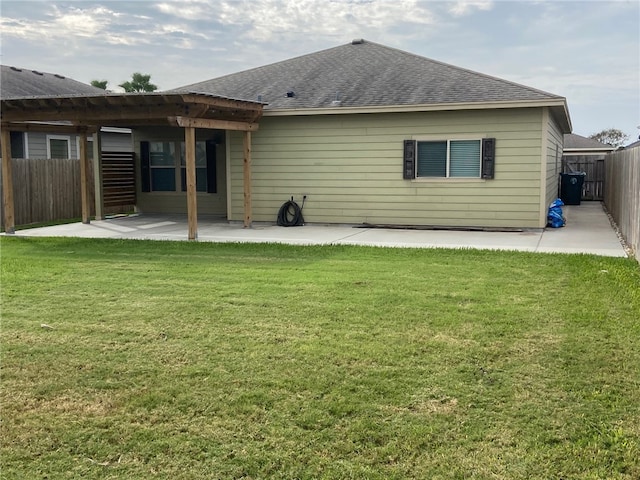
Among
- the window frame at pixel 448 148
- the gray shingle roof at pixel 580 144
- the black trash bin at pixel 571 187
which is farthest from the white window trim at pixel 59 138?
the gray shingle roof at pixel 580 144

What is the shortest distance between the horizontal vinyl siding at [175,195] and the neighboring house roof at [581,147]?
19532 mm

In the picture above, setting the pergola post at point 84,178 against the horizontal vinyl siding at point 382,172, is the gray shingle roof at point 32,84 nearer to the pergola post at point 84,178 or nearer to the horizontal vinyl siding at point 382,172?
the pergola post at point 84,178

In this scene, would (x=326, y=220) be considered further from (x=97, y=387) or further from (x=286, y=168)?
(x=97, y=387)

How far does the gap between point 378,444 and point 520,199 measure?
9664mm

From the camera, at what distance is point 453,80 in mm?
13117

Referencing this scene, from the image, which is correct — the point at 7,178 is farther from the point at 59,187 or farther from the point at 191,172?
the point at 191,172

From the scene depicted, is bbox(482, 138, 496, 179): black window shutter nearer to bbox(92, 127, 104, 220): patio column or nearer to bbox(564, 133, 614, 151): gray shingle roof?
bbox(92, 127, 104, 220): patio column

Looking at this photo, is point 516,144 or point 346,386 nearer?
point 346,386

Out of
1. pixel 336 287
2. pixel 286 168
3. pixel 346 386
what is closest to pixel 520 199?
pixel 286 168

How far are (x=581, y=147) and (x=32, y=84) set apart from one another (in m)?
25.4

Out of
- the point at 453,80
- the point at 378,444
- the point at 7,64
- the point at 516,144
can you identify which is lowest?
the point at 378,444

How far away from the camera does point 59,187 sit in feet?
50.4

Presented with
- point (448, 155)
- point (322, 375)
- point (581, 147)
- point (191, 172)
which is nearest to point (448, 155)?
point (448, 155)

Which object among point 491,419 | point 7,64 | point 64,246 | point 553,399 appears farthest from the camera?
point 7,64
